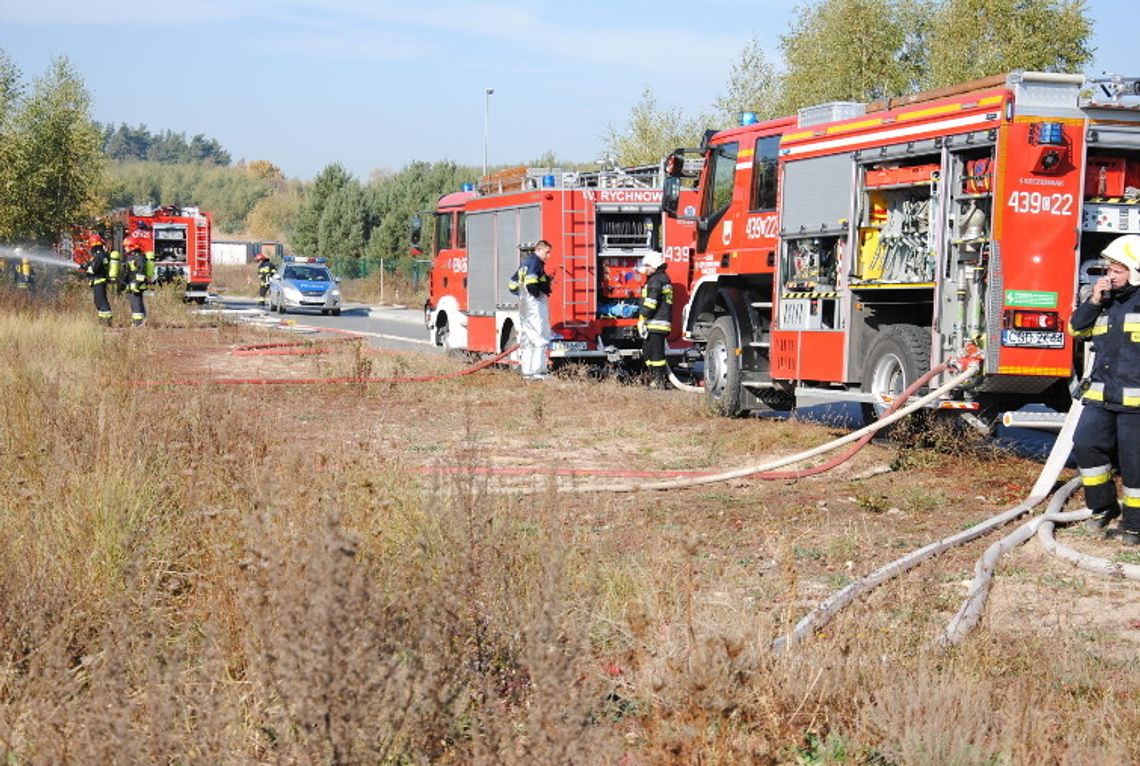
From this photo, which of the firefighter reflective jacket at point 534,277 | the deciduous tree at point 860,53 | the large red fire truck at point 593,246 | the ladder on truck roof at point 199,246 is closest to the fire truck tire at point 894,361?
the firefighter reflective jacket at point 534,277

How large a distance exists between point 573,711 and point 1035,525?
15.7 ft

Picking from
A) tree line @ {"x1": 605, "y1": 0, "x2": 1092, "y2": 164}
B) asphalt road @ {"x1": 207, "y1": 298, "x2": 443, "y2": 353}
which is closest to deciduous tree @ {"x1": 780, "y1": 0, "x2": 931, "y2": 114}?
tree line @ {"x1": 605, "y1": 0, "x2": 1092, "y2": 164}

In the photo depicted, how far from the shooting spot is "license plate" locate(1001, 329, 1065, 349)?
9.25 meters

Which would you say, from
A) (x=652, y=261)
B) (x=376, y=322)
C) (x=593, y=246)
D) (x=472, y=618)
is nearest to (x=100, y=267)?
(x=593, y=246)

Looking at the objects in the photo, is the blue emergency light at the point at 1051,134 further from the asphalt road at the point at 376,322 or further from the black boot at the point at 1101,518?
the asphalt road at the point at 376,322

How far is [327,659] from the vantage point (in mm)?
3336

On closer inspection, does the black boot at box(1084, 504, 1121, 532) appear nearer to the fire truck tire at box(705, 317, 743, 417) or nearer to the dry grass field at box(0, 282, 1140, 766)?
the dry grass field at box(0, 282, 1140, 766)

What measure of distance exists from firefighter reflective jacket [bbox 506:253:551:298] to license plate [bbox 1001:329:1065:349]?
8.19 m

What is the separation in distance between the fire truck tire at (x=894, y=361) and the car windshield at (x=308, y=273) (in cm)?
2979

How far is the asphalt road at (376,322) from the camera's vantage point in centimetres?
2741

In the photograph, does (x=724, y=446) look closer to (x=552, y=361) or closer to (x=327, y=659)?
(x=552, y=361)

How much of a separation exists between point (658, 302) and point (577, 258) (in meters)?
2.05

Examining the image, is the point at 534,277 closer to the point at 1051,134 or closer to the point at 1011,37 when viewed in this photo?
the point at 1051,134

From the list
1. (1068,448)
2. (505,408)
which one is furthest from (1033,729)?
(505,408)
